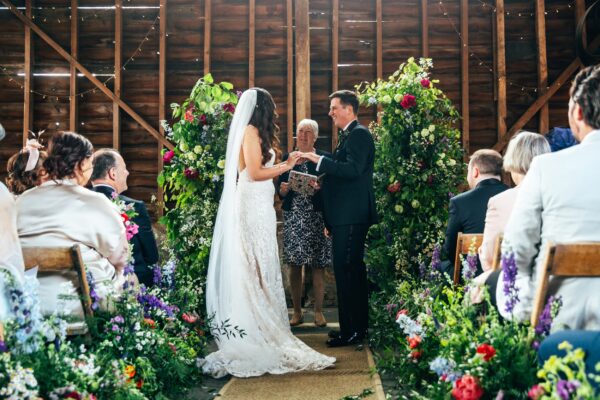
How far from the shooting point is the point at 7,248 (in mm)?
2354

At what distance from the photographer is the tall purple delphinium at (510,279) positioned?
224cm

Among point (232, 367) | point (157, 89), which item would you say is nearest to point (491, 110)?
point (157, 89)

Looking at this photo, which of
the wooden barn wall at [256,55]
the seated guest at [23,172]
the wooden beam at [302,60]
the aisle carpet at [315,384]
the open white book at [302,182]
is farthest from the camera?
the wooden barn wall at [256,55]

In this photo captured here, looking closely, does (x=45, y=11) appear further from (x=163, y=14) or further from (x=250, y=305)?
(x=250, y=305)

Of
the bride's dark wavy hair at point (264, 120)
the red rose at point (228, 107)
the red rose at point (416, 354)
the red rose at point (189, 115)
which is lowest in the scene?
the red rose at point (416, 354)

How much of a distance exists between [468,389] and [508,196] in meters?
1.40

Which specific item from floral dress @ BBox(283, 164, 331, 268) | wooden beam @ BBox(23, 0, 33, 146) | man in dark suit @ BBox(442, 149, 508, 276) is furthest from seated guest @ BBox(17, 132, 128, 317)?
wooden beam @ BBox(23, 0, 33, 146)

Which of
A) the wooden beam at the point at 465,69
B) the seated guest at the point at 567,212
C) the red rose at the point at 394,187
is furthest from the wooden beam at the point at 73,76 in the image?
the seated guest at the point at 567,212

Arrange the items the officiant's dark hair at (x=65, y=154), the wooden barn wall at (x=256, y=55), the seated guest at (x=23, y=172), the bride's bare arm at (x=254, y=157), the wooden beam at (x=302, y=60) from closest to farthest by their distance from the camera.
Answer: the officiant's dark hair at (x=65, y=154) → the seated guest at (x=23, y=172) → the bride's bare arm at (x=254, y=157) → the wooden beam at (x=302, y=60) → the wooden barn wall at (x=256, y=55)

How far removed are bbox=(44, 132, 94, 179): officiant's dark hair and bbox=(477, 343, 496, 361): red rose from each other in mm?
1895

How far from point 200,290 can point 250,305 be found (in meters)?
0.85

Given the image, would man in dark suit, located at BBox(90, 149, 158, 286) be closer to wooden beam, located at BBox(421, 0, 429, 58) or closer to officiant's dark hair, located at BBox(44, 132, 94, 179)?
officiant's dark hair, located at BBox(44, 132, 94, 179)

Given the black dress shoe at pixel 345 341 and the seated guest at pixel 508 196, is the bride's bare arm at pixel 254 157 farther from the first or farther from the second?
the seated guest at pixel 508 196

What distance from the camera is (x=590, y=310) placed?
2141mm
